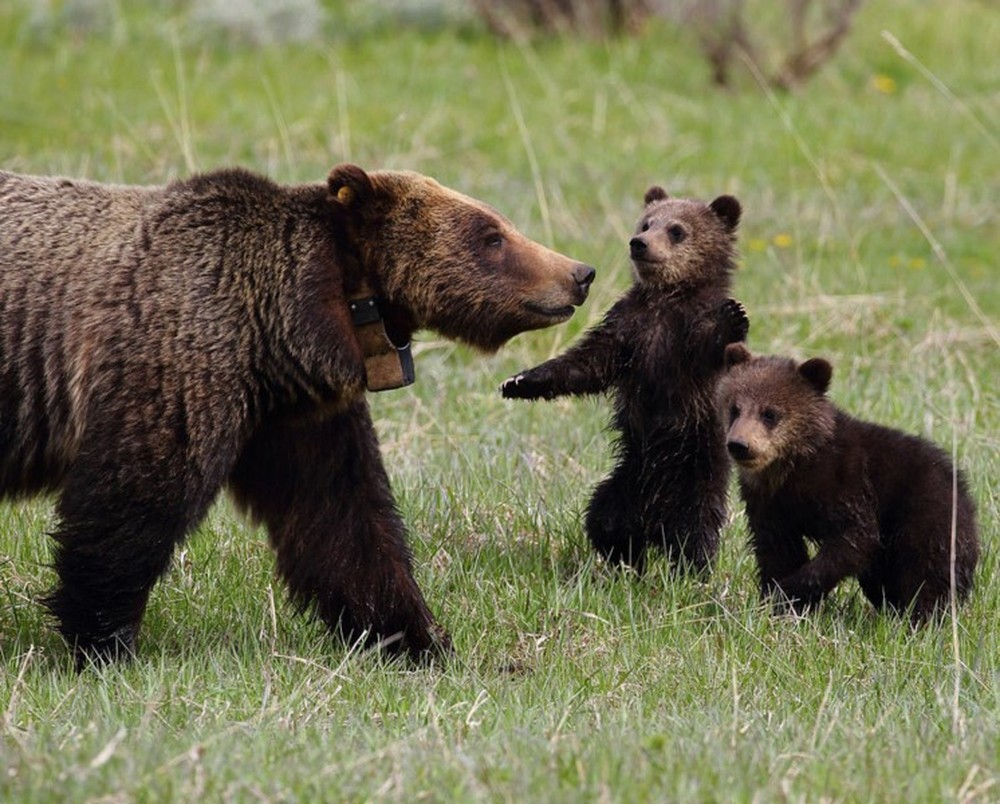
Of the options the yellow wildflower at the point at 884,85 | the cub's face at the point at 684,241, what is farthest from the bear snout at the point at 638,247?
the yellow wildflower at the point at 884,85

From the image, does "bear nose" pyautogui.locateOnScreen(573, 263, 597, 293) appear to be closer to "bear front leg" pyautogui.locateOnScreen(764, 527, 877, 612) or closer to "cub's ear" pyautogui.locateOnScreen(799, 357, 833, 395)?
"cub's ear" pyautogui.locateOnScreen(799, 357, 833, 395)

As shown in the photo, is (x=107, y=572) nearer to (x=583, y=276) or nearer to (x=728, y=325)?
(x=583, y=276)

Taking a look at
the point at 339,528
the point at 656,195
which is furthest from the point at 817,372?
the point at 339,528

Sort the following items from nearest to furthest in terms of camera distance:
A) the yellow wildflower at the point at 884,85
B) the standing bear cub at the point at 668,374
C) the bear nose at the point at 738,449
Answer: the bear nose at the point at 738,449, the standing bear cub at the point at 668,374, the yellow wildflower at the point at 884,85

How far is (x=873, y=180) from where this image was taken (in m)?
14.1

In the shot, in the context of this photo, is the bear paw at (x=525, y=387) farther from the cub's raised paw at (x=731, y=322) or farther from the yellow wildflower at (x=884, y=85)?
the yellow wildflower at (x=884, y=85)

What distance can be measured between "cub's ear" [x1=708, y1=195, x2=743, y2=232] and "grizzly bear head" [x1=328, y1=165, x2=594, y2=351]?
0.83 meters

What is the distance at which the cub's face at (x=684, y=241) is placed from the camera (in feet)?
21.5

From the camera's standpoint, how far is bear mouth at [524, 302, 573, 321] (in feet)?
19.9

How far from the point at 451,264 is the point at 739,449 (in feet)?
3.74

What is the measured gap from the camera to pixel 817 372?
6.29 metres

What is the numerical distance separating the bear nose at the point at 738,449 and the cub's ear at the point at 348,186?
146 cm

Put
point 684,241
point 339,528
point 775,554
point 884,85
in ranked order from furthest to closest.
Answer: point 884,85, point 684,241, point 775,554, point 339,528

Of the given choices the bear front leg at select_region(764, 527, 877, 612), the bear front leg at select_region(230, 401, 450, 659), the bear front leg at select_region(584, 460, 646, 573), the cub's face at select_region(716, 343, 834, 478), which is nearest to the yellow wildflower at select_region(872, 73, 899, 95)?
the bear front leg at select_region(584, 460, 646, 573)
